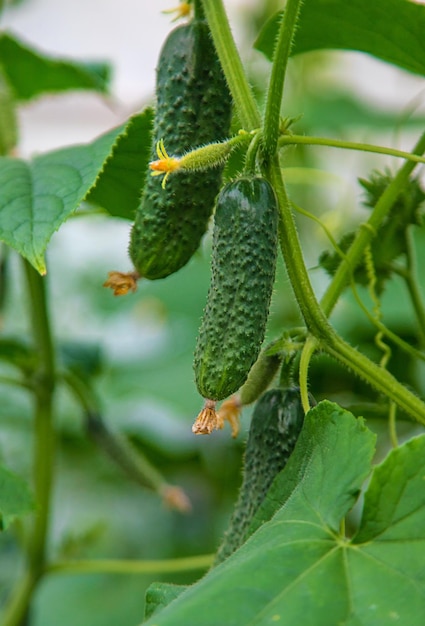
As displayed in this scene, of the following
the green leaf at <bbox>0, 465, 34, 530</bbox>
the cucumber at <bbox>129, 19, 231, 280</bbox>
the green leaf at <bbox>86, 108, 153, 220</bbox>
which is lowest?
the green leaf at <bbox>0, 465, 34, 530</bbox>

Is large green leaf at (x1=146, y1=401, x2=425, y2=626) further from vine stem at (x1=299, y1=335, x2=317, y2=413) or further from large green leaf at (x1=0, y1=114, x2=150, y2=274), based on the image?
large green leaf at (x1=0, y1=114, x2=150, y2=274)

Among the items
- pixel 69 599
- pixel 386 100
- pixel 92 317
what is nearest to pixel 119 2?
pixel 386 100

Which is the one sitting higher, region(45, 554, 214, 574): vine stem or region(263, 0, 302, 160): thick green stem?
region(263, 0, 302, 160): thick green stem

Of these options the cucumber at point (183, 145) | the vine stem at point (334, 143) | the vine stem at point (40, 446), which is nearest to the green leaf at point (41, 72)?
the vine stem at point (40, 446)

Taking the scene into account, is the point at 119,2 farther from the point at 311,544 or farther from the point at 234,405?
the point at 311,544

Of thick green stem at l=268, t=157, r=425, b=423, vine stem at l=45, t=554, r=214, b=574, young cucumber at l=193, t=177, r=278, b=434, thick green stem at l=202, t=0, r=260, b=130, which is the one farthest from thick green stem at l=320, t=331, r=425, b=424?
vine stem at l=45, t=554, r=214, b=574

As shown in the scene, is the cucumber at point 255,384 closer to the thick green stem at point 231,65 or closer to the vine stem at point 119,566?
the thick green stem at point 231,65

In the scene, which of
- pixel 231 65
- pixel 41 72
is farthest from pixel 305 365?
pixel 41 72
